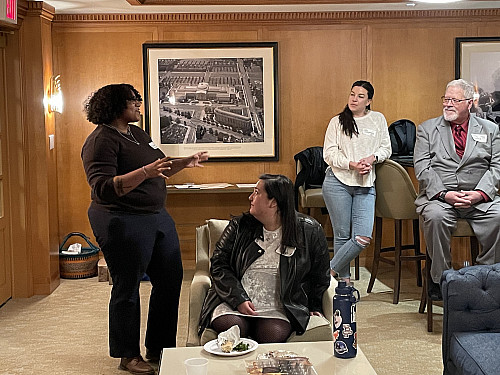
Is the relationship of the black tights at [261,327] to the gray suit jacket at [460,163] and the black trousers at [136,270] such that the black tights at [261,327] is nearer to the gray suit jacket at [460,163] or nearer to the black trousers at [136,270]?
the black trousers at [136,270]

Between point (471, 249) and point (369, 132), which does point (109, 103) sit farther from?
point (471, 249)

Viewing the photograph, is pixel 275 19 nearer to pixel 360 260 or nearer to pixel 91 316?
pixel 360 260

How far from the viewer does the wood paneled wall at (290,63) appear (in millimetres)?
6574

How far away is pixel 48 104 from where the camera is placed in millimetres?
5949

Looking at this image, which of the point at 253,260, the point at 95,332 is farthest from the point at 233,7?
the point at 253,260

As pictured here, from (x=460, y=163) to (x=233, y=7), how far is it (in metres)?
2.49

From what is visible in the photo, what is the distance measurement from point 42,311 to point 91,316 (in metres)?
0.42

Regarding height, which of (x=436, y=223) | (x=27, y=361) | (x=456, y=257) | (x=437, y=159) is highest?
(x=437, y=159)

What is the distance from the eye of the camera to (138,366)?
4.02 m

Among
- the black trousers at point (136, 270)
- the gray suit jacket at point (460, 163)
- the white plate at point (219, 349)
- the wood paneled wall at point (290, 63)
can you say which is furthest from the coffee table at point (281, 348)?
the wood paneled wall at point (290, 63)

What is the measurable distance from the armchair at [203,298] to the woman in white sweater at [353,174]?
5.22 ft

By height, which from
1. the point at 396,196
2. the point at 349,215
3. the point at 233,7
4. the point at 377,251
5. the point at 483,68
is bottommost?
the point at 377,251

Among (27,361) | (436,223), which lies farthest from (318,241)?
(27,361)

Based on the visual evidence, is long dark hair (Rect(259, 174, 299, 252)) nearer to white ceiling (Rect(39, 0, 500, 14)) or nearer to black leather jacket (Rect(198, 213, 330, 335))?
black leather jacket (Rect(198, 213, 330, 335))
